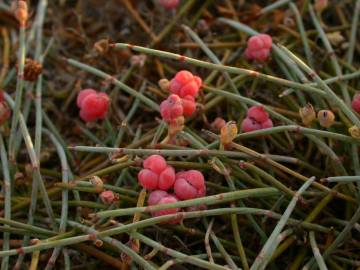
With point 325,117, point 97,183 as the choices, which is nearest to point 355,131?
point 325,117

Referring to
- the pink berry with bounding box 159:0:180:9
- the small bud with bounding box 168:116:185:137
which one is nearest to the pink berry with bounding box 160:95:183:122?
the small bud with bounding box 168:116:185:137

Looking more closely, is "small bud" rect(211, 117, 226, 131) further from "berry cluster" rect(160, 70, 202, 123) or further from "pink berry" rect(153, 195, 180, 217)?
"pink berry" rect(153, 195, 180, 217)

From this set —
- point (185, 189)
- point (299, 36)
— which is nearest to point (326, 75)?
point (299, 36)

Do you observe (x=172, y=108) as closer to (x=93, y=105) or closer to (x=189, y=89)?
(x=189, y=89)

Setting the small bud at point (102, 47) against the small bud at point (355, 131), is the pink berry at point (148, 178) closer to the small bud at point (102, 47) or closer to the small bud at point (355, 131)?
the small bud at point (355, 131)

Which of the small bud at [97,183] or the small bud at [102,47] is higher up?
the small bud at [102,47]

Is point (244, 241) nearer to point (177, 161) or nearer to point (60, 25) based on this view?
point (177, 161)

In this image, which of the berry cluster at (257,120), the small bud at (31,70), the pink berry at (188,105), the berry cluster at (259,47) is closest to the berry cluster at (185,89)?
the pink berry at (188,105)
